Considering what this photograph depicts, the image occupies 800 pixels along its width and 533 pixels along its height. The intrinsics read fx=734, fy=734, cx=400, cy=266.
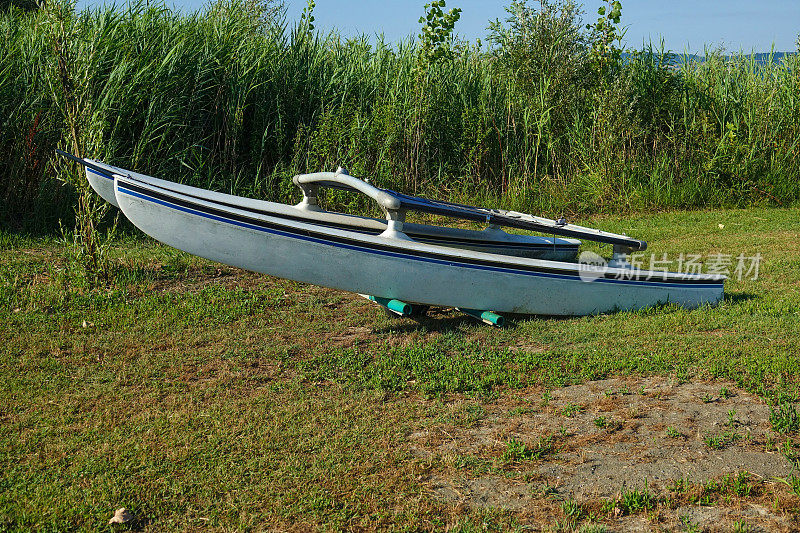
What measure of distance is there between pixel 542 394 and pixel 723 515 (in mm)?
1381

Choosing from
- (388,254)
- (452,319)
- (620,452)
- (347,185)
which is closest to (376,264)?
(388,254)

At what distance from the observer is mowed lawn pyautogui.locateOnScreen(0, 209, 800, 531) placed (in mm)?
3146

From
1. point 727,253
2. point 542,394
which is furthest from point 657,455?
point 727,253

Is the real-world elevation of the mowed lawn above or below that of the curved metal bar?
below

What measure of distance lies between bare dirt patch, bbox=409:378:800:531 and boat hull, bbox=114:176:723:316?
1.22 meters

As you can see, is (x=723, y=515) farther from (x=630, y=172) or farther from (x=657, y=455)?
(x=630, y=172)

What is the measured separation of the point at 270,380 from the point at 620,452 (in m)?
2.11

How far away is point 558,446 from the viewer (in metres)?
3.62

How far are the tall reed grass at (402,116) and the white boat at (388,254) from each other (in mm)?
3306

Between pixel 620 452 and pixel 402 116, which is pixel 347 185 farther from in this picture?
pixel 402 116

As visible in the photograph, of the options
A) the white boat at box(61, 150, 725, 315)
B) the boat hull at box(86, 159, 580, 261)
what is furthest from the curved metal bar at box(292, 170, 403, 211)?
the boat hull at box(86, 159, 580, 261)

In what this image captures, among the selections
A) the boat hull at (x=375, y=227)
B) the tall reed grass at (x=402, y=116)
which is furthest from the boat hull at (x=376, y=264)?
the tall reed grass at (x=402, y=116)

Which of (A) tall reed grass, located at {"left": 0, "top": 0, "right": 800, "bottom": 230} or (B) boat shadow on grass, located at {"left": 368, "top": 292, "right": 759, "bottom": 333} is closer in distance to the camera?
(B) boat shadow on grass, located at {"left": 368, "top": 292, "right": 759, "bottom": 333}

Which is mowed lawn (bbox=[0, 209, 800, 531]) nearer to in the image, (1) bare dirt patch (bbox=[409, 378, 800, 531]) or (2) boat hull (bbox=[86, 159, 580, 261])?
(1) bare dirt patch (bbox=[409, 378, 800, 531])
